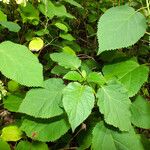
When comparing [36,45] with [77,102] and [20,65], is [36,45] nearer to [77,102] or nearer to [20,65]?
[20,65]

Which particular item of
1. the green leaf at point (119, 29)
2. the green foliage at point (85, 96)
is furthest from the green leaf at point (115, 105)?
the green leaf at point (119, 29)

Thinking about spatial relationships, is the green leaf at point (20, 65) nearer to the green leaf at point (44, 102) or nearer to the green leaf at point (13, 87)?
the green leaf at point (44, 102)

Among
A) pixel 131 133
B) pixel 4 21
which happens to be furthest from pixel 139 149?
pixel 4 21

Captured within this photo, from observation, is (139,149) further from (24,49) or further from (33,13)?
(33,13)

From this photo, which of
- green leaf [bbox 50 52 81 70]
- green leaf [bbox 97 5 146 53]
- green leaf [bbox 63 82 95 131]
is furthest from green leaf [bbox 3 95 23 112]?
green leaf [bbox 97 5 146 53]

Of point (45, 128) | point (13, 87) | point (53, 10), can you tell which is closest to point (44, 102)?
point (45, 128)

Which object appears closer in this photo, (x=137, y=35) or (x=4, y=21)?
(x=137, y=35)
